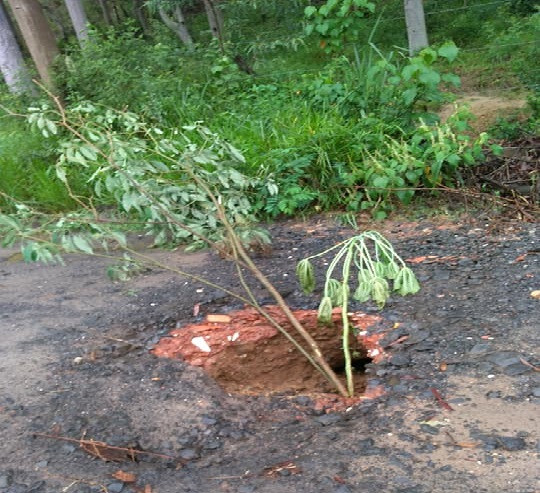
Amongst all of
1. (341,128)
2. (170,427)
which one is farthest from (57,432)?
(341,128)

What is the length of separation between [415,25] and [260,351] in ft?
18.8

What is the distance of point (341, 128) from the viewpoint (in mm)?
6043

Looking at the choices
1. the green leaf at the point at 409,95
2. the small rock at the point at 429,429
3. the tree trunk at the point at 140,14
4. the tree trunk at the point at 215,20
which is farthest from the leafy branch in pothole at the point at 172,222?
the tree trunk at the point at 140,14

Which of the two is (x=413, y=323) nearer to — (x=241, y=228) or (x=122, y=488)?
(x=241, y=228)

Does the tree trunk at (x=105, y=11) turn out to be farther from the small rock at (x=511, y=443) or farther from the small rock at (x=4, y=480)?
the small rock at (x=511, y=443)

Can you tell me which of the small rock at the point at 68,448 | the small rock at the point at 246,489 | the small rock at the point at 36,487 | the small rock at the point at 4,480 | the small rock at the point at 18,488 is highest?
the small rock at the point at 4,480

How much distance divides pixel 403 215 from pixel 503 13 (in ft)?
17.3

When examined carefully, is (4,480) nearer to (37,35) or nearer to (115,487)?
(115,487)

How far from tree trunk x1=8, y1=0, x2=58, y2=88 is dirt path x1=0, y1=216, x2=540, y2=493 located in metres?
3.79

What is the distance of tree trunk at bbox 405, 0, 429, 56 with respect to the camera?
8437 mm

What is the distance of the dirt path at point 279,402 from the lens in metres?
2.80

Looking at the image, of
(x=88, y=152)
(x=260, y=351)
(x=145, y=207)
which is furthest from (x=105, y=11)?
(x=260, y=351)

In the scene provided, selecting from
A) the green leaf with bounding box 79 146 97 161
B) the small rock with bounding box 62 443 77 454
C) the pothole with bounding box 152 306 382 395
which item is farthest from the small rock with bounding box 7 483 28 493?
the green leaf with bounding box 79 146 97 161

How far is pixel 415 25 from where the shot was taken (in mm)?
8484
